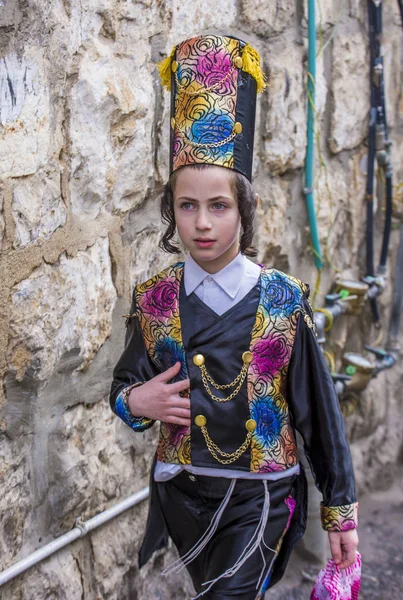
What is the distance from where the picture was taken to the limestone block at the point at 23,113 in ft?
5.38

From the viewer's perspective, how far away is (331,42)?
2861 mm

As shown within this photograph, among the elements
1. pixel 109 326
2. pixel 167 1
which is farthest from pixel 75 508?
pixel 167 1

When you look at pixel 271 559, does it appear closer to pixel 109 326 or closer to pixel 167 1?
pixel 109 326

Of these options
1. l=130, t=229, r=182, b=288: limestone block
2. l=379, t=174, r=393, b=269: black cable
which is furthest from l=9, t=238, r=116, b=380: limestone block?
l=379, t=174, r=393, b=269: black cable

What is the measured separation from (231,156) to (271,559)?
2.66 feet

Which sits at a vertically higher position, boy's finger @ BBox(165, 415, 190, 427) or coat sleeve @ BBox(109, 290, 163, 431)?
coat sleeve @ BBox(109, 290, 163, 431)

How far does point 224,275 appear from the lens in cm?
167

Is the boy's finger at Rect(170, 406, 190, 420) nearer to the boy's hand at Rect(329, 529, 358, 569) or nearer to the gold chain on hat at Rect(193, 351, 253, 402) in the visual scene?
the gold chain on hat at Rect(193, 351, 253, 402)

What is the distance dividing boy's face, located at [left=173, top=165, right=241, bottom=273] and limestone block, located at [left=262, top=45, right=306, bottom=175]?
99cm

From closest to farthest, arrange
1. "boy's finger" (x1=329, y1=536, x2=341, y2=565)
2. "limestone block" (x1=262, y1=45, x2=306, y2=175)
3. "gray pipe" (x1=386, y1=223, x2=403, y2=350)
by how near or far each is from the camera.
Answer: "boy's finger" (x1=329, y1=536, x2=341, y2=565), "limestone block" (x1=262, y1=45, x2=306, y2=175), "gray pipe" (x1=386, y1=223, x2=403, y2=350)

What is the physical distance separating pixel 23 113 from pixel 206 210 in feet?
1.40

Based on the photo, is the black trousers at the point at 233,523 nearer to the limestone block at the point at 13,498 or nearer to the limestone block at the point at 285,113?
the limestone block at the point at 13,498

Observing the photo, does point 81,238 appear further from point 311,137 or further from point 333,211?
point 333,211

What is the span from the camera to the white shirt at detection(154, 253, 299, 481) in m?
1.67
